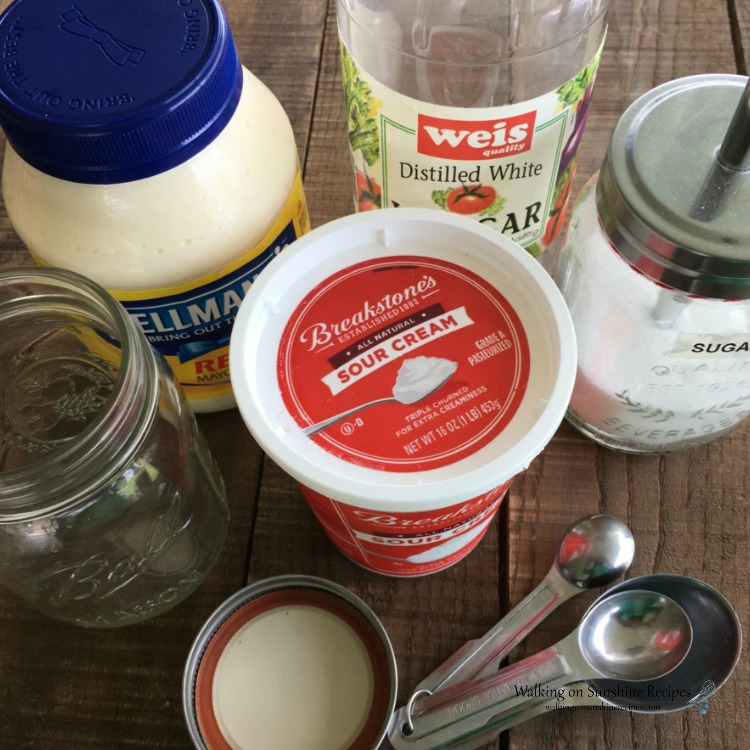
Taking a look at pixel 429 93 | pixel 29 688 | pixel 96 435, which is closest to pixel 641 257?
pixel 429 93

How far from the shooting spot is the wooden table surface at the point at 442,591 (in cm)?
51

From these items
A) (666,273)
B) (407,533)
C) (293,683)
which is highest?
(666,273)

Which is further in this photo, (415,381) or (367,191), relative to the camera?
(367,191)

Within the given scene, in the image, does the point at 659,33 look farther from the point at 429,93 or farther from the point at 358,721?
the point at 358,721

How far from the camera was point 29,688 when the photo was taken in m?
0.54

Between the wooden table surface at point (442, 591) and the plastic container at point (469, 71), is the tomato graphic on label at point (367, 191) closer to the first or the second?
the plastic container at point (469, 71)

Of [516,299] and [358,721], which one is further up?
[516,299]

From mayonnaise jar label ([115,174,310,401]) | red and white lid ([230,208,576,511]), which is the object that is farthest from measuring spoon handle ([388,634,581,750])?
mayonnaise jar label ([115,174,310,401])

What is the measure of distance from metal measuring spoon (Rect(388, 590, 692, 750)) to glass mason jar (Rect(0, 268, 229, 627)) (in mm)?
186

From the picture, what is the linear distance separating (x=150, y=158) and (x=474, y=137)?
197mm

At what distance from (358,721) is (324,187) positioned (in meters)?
0.43

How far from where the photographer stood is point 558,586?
0.53m

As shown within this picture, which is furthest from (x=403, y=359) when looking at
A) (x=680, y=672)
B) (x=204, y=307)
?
(x=680, y=672)

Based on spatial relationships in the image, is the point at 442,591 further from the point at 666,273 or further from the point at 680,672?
the point at 666,273
